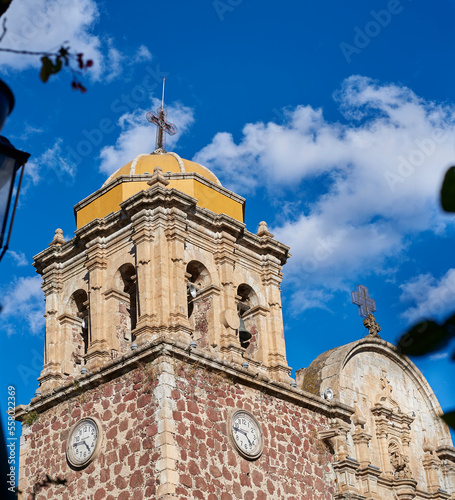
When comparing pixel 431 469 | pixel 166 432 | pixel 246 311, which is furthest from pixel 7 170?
pixel 431 469

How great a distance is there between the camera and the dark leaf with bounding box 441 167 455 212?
7.39ft

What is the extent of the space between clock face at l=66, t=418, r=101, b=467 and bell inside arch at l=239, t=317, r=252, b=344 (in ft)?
10.4

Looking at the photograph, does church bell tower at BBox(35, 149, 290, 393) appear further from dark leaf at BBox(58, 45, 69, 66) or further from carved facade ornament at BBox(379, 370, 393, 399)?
dark leaf at BBox(58, 45, 69, 66)

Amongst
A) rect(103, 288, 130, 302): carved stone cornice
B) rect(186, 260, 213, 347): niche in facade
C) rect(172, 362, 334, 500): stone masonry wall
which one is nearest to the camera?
rect(172, 362, 334, 500): stone masonry wall

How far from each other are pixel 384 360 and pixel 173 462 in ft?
22.6

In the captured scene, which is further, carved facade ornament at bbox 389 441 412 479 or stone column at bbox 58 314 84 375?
carved facade ornament at bbox 389 441 412 479

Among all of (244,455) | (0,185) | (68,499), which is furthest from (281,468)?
(0,185)

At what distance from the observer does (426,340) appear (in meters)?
2.22

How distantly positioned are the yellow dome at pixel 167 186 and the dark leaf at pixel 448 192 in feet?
42.8

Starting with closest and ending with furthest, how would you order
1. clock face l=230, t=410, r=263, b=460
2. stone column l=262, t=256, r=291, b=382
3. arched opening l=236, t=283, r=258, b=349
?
clock face l=230, t=410, r=263, b=460 < stone column l=262, t=256, r=291, b=382 < arched opening l=236, t=283, r=258, b=349

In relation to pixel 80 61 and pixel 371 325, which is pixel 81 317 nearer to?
pixel 371 325

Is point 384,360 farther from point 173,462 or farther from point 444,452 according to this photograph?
point 173,462

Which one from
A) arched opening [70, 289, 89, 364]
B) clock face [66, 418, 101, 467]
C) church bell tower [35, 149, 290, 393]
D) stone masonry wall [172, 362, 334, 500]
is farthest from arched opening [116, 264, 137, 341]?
stone masonry wall [172, 362, 334, 500]

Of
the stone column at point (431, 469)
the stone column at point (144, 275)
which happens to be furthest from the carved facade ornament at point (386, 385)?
the stone column at point (144, 275)
